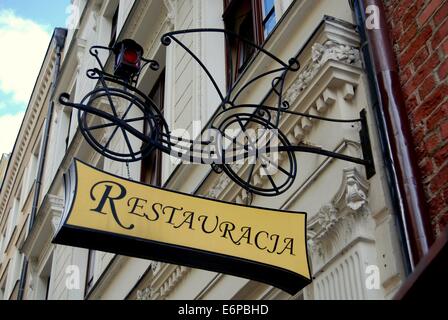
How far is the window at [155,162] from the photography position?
1007 cm

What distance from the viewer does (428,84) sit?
4.71 meters

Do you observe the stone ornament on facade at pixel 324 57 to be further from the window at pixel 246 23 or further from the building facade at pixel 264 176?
the window at pixel 246 23

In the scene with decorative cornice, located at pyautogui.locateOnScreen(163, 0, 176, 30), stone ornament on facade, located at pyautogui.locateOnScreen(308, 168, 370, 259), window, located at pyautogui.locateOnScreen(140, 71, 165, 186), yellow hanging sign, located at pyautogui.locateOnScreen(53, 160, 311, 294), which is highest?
decorative cornice, located at pyautogui.locateOnScreen(163, 0, 176, 30)

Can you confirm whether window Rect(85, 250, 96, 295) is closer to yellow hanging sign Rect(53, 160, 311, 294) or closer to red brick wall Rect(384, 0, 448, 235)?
yellow hanging sign Rect(53, 160, 311, 294)

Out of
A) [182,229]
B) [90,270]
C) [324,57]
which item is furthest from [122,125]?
[90,270]

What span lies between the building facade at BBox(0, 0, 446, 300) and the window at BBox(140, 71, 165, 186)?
0.02 meters

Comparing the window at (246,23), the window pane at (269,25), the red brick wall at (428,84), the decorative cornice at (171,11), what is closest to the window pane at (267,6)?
the window at (246,23)

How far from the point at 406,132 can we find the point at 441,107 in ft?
1.10

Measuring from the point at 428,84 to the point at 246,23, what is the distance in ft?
14.3

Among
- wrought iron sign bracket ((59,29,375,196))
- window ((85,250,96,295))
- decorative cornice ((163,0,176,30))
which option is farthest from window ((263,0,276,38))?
window ((85,250,96,295))

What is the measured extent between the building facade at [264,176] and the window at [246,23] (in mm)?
16

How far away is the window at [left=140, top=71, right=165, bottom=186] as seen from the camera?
10070mm
